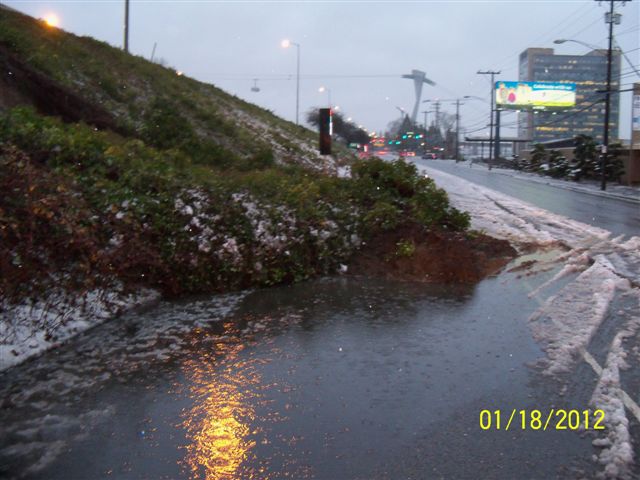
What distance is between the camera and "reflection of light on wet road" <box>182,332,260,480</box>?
3953 millimetres

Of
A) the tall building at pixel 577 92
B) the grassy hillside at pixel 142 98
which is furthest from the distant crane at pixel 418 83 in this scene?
the grassy hillside at pixel 142 98

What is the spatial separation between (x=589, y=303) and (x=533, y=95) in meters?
76.2

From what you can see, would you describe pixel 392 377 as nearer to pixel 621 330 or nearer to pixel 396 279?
pixel 621 330

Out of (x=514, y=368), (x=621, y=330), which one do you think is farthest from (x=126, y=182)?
(x=621, y=330)

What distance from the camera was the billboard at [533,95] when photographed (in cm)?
7750

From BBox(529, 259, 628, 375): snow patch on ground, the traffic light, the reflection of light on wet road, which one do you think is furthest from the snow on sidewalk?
the traffic light

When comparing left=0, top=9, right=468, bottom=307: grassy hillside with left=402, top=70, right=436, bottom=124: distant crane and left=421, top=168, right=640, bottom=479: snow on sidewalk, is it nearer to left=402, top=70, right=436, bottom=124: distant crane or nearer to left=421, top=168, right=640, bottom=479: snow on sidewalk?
left=421, top=168, right=640, bottom=479: snow on sidewalk

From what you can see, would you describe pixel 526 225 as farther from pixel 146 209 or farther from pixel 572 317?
pixel 146 209

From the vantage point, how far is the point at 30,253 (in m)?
6.80

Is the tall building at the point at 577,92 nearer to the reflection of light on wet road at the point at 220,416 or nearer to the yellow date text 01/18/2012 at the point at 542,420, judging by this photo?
the reflection of light on wet road at the point at 220,416

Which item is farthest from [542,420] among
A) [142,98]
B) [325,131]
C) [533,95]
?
[533,95]

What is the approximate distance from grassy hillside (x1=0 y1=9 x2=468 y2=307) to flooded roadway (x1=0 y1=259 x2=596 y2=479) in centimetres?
86

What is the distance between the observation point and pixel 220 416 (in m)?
4.68

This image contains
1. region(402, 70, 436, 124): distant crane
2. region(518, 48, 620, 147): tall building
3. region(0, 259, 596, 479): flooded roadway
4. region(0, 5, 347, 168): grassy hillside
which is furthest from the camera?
region(402, 70, 436, 124): distant crane
